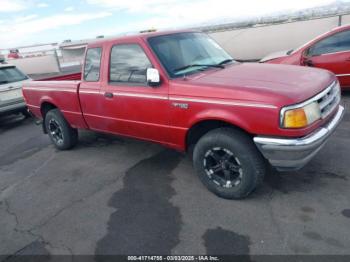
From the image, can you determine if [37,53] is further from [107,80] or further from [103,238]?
[103,238]

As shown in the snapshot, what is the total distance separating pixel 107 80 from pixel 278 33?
963cm

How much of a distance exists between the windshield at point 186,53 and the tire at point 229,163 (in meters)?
0.93

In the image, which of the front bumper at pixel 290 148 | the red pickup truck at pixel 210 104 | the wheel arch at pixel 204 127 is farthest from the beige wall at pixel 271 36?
the front bumper at pixel 290 148

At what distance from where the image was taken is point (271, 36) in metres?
12.1

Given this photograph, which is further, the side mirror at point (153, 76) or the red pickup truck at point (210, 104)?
the side mirror at point (153, 76)

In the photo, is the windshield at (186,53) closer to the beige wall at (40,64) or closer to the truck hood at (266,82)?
the truck hood at (266,82)

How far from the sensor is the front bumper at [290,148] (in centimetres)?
290

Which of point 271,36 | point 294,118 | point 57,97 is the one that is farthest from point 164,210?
point 271,36

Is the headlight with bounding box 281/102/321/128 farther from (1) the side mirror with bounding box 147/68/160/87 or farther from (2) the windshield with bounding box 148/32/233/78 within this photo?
(1) the side mirror with bounding box 147/68/160/87

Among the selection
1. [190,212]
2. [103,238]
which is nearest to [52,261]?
[103,238]

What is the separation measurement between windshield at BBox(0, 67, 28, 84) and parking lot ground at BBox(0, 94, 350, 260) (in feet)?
12.8

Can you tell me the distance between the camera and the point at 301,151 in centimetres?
291

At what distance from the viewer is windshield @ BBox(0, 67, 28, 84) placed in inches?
315

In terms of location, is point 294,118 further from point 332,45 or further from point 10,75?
point 10,75
